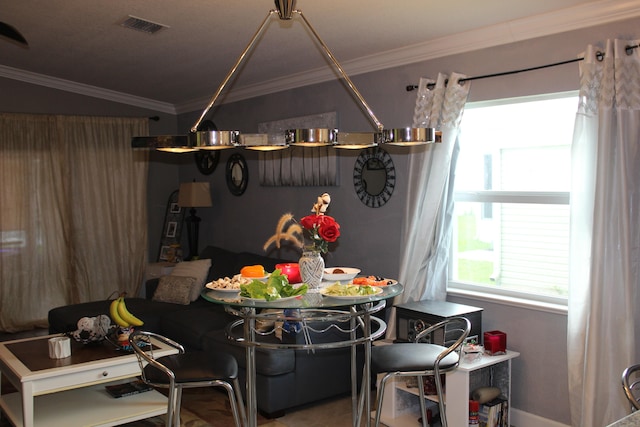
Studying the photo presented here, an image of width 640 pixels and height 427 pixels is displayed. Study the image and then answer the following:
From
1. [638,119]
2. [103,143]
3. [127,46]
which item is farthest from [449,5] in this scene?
[103,143]

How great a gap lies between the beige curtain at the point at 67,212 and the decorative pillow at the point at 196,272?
4.96 feet

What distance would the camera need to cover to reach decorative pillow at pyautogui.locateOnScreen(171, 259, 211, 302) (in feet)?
18.8

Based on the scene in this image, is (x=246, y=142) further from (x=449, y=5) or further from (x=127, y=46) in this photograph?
(x=127, y=46)

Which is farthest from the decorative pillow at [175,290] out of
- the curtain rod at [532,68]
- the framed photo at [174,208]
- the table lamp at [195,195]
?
the curtain rod at [532,68]

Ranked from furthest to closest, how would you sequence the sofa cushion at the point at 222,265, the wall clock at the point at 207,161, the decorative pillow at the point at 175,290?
the wall clock at the point at 207,161
the sofa cushion at the point at 222,265
the decorative pillow at the point at 175,290

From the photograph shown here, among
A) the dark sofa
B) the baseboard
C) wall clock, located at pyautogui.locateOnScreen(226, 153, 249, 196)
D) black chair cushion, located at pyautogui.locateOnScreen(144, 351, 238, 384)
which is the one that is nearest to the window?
the baseboard

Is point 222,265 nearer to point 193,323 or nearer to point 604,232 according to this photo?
point 193,323

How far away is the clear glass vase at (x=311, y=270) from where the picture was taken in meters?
2.72

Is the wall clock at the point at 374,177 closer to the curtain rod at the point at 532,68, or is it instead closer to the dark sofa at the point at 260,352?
the curtain rod at the point at 532,68

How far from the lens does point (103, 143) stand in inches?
277

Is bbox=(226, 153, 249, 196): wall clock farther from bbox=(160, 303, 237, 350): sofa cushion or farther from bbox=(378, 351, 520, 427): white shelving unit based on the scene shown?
bbox=(378, 351, 520, 427): white shelving unit

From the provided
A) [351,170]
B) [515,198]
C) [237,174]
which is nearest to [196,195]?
[237,174]

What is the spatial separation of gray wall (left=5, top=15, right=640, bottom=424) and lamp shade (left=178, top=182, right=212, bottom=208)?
0.65 ft

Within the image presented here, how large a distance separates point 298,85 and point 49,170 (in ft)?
9.95
